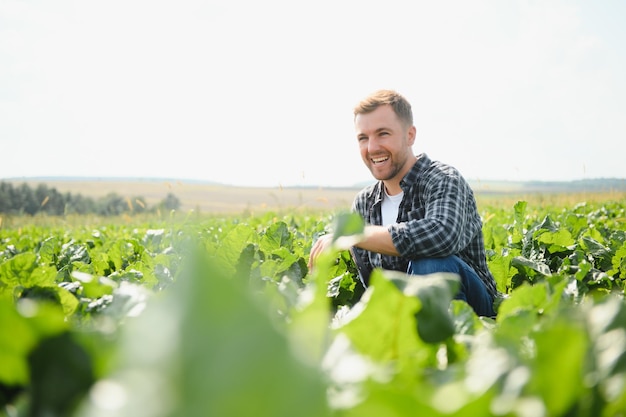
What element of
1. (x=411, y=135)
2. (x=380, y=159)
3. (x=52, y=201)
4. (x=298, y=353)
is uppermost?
(x=411, y=135)

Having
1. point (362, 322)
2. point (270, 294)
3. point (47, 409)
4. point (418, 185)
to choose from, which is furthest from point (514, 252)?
point (47, 409)

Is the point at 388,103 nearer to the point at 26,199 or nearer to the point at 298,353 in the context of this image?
the point at 298,353

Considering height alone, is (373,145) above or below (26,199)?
above

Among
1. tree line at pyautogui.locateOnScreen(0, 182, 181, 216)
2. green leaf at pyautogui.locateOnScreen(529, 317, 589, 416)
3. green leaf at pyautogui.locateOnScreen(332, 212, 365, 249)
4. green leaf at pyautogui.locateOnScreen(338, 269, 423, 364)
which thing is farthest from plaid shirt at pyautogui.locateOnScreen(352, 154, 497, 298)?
tree line at pyautogui.locateOnScreen(0, 182, 181, 216)

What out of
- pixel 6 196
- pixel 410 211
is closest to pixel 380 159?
pixel 410 211

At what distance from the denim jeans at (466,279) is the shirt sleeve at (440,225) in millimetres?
54

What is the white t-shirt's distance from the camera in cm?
430

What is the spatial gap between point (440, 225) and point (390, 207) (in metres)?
1.02

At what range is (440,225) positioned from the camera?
3.39 metres

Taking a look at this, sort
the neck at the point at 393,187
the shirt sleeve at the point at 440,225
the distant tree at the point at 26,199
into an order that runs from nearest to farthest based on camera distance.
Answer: the shirt sleeve at the point at 440,225 → the neck at the point at 393,187 → the distant tree at the point at 26,199

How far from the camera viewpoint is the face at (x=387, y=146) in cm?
418

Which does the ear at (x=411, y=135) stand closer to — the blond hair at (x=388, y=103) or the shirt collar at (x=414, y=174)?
the blond hair at (x=388, y=103)

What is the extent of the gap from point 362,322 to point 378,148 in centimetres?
345

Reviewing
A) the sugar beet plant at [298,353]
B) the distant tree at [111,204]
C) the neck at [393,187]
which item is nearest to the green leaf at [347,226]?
the sugar beet plant at [298,353]
